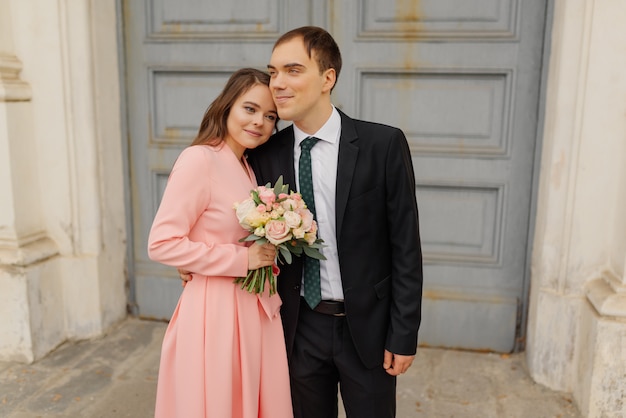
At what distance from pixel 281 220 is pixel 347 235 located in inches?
11.8

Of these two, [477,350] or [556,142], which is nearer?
[556,142]

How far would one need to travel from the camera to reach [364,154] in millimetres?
2141

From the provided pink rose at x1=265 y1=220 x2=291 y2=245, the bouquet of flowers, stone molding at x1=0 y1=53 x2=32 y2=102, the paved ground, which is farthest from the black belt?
stone molding at x1=0 y1=53 x2=32 y2=102

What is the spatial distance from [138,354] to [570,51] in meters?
3.44

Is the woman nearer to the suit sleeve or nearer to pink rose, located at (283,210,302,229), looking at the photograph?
pink rose, located at (283,210,302,229)

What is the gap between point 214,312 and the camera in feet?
7.47

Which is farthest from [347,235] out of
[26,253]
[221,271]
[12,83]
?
[12,83]

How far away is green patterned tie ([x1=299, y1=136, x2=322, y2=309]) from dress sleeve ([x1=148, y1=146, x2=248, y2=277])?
9.9 inches

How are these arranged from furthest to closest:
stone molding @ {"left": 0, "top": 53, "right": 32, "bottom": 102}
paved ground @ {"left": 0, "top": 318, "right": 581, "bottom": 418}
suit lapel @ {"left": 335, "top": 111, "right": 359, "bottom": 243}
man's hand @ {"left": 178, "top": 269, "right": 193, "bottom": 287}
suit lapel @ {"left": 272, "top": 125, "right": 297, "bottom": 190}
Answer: stone molding @ {"left": 0, "top": 53, "right": 32, "bottom": 102}
paved ground @ {"left": 0, "top": 318, "right": 581, "bottom": 418}
man's hand @ {"left": 178, "top": 269, "right": 193, "bottom": 287}
suit lapel @ {"left": 272, "top": 125, "right": 297, "bottom": 190}
suit lapel @ {"left": 335, "top": 111, "right": 359, "bottom": 243}

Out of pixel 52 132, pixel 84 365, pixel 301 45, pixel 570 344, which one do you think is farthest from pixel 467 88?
pixel 84 365

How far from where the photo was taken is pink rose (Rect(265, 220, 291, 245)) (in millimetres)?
1968

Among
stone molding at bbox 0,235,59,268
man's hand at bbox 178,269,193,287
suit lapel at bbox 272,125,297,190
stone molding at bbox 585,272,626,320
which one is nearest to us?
suit lapel at bbox 272,125,297,190

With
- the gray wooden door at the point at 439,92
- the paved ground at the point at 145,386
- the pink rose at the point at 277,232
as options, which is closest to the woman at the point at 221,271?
the pink rose at the point at 277,232

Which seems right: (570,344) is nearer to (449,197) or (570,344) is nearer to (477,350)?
(477,350)
